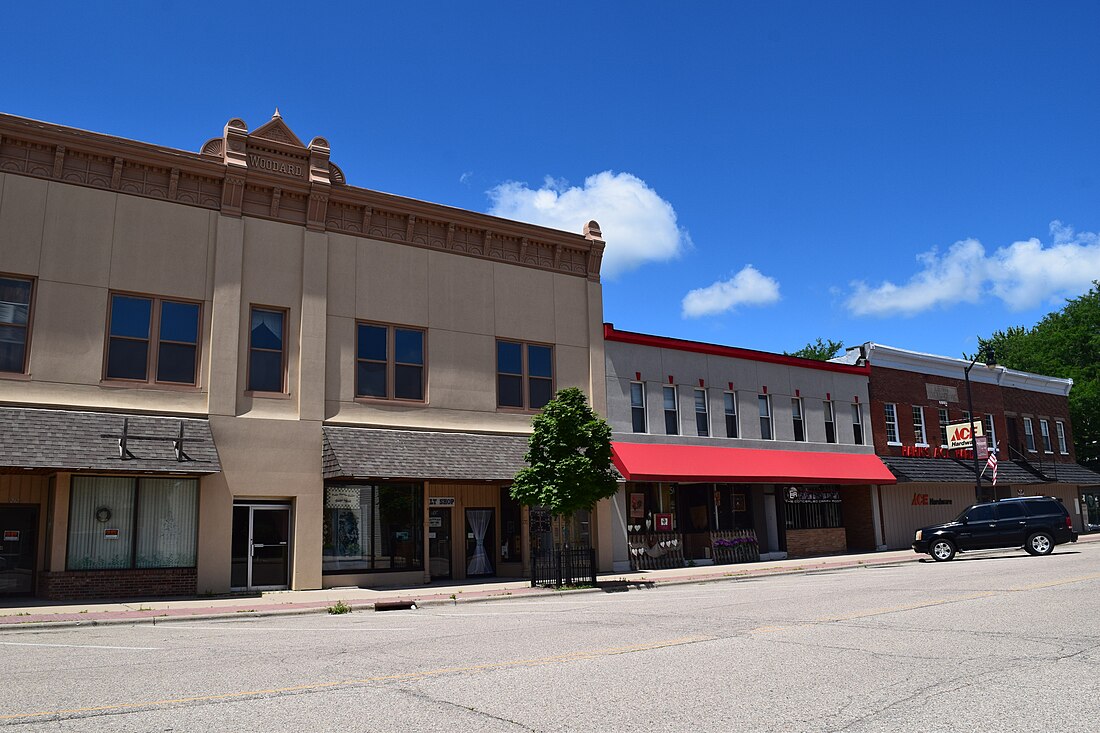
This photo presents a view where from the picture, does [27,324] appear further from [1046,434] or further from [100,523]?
[1046,434]

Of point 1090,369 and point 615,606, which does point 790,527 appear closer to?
point 615,606

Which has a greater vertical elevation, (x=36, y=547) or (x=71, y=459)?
(x=71, y=459)

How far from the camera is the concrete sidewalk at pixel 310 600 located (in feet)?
53.1

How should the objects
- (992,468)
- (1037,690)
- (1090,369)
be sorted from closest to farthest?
1. (1037,690)
2. (992,468)
3. (1090,369)

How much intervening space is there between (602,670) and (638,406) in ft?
69.8

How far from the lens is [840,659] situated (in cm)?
905

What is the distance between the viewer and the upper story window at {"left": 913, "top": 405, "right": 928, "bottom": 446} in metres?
38.4

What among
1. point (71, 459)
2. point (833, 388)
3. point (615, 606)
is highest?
point (833, 388)

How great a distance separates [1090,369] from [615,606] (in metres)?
54.5

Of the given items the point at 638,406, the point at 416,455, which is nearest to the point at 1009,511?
the point at 638,406

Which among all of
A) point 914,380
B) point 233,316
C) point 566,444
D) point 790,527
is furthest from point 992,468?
point 233,316

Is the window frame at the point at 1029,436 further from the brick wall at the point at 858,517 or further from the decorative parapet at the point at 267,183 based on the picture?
the decorative parapet at the point at 267,183

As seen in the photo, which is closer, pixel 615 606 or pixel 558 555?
pixel 615 606

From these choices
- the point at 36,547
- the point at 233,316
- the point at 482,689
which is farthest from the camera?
the point at 233,316
